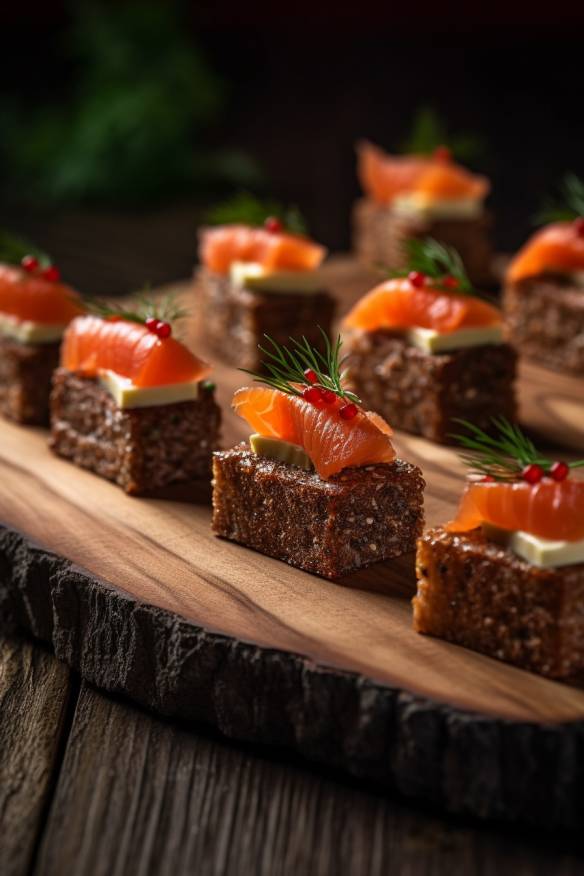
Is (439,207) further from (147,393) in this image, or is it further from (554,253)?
(147,393)

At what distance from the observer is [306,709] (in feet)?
12.3

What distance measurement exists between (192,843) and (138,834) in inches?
5.5

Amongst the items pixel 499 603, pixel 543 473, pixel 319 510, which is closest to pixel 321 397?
pixel 319 510

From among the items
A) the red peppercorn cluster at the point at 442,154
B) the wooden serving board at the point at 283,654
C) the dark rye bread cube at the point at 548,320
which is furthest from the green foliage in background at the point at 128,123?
the wooden serving board at the point at 283,654

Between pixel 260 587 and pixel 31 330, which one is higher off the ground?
pixel 31 330

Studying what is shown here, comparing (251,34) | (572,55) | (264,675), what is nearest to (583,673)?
(264,675)

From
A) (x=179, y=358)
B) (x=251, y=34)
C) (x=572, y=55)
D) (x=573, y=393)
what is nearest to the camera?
(x=179, y=358)

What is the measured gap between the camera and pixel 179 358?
497 cm

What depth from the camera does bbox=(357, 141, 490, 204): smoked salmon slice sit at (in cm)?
762

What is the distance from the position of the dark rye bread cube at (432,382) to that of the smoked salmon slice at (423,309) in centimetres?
9

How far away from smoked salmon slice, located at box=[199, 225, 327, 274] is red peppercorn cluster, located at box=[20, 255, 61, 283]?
934mm

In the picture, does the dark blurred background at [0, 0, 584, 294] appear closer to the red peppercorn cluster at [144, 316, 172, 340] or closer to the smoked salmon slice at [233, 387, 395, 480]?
the red peppercorn cluster at [144, 316, 172, 340]

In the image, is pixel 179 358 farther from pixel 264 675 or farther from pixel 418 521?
pixel 264 675

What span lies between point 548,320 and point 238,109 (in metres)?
5.10
